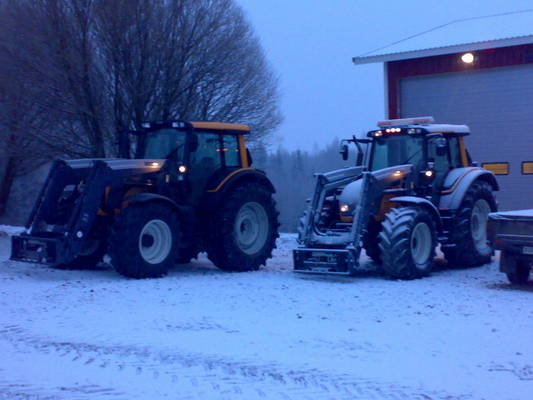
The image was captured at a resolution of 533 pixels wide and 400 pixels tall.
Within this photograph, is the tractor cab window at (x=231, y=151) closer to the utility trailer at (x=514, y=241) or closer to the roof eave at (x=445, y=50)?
the utility trailer at (x=514, y=241)

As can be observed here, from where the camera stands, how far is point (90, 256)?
13.4 m

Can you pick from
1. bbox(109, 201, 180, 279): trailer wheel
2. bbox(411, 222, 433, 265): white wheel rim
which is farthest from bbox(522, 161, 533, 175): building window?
bbox(109, 201, 180, 279): trailer wheel

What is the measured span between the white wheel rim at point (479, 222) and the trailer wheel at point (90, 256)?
6.93 m

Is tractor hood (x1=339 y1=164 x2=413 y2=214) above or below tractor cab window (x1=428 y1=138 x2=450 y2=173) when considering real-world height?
below

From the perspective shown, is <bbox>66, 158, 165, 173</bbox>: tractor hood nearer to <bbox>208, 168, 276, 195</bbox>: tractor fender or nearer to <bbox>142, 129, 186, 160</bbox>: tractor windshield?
<bbox>142, 129, 186, 160</bbox>: tractor windshield

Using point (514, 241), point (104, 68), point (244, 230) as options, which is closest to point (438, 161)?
point (514, 241)

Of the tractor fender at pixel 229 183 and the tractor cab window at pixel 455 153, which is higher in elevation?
the tractor cab window at pixel 455 153

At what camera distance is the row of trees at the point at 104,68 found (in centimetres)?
1722

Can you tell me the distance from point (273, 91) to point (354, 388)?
51.1ft

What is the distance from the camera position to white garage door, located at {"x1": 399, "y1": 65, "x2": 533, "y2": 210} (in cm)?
1988

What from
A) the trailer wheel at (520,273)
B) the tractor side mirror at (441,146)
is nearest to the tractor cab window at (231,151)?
→ the tractor side mirror at (441,146)

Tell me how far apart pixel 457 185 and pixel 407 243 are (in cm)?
243

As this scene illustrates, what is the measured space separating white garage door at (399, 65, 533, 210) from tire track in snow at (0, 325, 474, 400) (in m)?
14.7

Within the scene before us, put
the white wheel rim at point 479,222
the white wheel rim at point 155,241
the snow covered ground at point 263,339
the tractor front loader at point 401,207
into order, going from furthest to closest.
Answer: the white wheel rim at point 479,222
the white wheel rim at point 155,241
the tractor front loader at point 401,207
the snow covered ground at point 263,339
